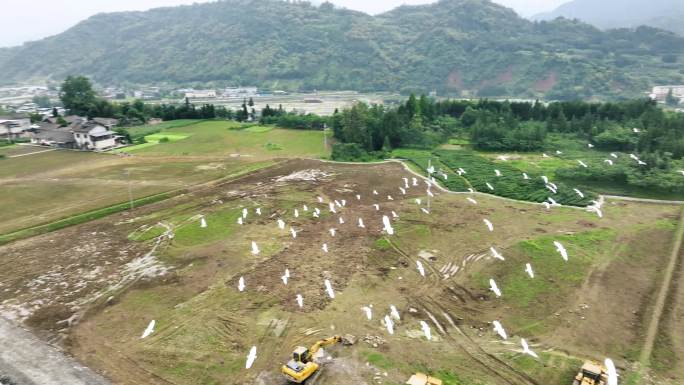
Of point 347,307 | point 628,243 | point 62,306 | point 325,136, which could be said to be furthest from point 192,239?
point 325,136

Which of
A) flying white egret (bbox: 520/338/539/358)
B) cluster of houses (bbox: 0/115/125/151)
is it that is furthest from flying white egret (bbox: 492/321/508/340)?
cluster of houses (bbox: 0/115/125/151)

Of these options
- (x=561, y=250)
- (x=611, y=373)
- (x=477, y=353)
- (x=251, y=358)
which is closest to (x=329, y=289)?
(x=251, y=358)

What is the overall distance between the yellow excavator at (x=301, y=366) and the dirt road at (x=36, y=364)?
8.06 m

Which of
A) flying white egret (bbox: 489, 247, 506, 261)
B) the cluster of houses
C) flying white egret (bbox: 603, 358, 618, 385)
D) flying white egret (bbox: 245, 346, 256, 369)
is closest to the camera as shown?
flying white egret (bbox: 603, 358, 618, 385)

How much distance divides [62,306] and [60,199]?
77.8 feet

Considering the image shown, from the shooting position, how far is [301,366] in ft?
58.7

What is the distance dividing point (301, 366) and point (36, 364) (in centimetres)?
1262

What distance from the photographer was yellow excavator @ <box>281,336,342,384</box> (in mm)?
17547

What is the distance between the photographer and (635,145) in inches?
2179

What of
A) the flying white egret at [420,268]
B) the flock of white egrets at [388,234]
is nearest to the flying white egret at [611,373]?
the flock of white egrets at [388,234]

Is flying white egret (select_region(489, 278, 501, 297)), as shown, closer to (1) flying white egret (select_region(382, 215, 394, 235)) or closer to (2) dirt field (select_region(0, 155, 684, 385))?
(2) dirt field (select_region(0, 155, 684, 385))

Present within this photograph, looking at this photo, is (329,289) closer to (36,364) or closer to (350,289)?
(350,289)

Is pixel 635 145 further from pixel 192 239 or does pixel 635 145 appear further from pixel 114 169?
pixel 114 169

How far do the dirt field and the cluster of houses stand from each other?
36.4 metres
